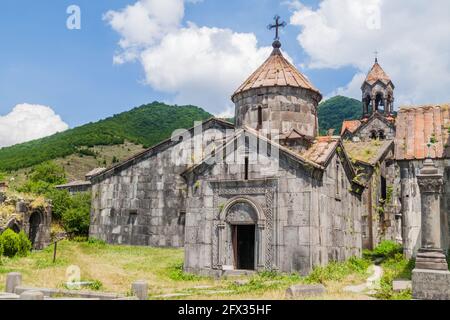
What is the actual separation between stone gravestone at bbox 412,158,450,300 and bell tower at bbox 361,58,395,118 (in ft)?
93.7

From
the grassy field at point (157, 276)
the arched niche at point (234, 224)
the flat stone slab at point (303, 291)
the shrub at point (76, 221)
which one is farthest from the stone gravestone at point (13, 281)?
the shrub at point (76, 221)

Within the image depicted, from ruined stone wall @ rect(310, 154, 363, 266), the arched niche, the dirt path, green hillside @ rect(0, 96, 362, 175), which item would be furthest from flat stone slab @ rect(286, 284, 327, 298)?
green hillside @ rect(0, 96, 362, 175)

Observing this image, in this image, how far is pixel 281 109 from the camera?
15.4 metres

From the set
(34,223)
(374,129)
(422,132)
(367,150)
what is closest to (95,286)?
(422,132)

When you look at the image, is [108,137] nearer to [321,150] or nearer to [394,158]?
[321,150]

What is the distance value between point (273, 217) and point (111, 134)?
46.3 m

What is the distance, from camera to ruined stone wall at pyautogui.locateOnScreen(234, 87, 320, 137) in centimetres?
1538

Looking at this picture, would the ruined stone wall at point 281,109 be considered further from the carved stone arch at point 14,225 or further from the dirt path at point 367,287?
the carved stone arch at point 14,225

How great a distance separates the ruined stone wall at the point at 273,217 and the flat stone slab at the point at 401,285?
237cm

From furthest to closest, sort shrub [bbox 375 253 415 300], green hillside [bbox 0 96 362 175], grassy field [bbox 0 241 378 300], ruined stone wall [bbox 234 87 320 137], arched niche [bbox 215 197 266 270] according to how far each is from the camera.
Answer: green hillside [bbox 0 96 362 175] → ruined stone wall [bbox 234 87 320 137] → arched niche [bbox 215 197 266 270] → grassy field [bbox 0 241 378 300] → shrub [bbox 375 253 415 300]

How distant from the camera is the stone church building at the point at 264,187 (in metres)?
12.7

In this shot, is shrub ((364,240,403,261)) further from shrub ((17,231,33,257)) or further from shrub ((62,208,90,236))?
shrub ((62,208,90,236))

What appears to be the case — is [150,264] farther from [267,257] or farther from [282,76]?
[282,76]

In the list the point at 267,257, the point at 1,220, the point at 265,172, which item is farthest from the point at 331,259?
the point at 1,220
